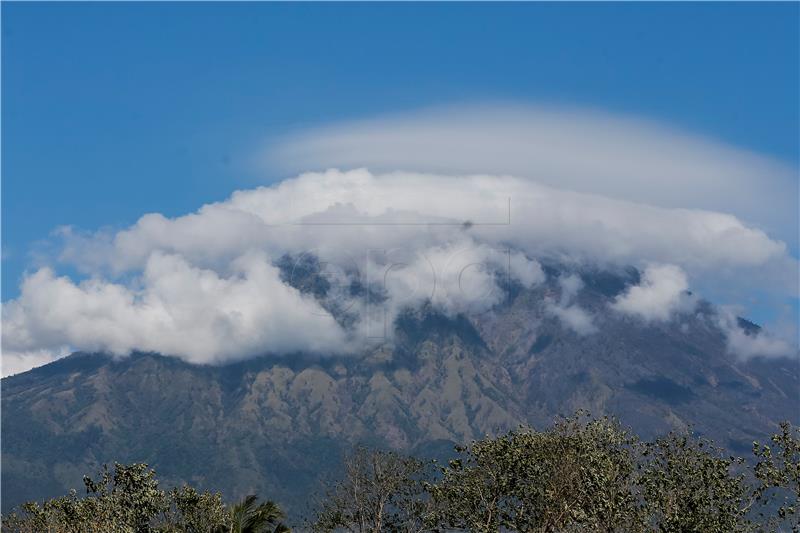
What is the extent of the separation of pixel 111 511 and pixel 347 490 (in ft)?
115

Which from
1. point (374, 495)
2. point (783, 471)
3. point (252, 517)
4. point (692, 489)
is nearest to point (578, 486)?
point (692, 489)

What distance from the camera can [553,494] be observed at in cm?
7169

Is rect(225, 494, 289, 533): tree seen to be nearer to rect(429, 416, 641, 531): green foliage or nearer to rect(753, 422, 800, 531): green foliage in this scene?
rect(429, 416, 641, 531): green foliage

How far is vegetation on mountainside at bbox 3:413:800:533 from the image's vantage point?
2288 inches

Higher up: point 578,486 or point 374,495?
point 578,486

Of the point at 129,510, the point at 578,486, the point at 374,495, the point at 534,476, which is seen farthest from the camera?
the point at 374,495

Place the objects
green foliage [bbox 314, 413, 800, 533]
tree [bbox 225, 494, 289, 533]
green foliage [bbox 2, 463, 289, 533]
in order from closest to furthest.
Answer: green foliage [bbox 314, 413, 800, 533] → tree [bbox 225, 494, 289, 533] → green foliage [bbox 2, 463, 289, 533]

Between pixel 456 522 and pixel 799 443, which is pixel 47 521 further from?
pixel 799 443

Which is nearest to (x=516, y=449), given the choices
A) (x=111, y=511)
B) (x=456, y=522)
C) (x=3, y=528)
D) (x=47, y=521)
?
(x=456, y=522)

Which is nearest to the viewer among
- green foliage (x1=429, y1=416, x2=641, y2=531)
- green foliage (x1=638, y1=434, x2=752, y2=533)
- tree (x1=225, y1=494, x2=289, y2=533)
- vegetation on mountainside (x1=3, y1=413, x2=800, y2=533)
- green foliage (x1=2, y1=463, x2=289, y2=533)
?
green foliage (x1=638, y1=434, x2=752, y2=533)

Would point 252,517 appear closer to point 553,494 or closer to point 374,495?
point 553,494

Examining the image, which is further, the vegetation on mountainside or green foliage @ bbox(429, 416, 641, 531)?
green foliage @ bbox(429, 416, 641, 531)

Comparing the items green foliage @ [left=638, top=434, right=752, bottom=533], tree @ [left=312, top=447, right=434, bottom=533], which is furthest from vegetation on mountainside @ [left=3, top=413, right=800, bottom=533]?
tree @ [left=312, top=447, right=434, bottom=533]

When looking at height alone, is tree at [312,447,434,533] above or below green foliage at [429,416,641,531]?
below
